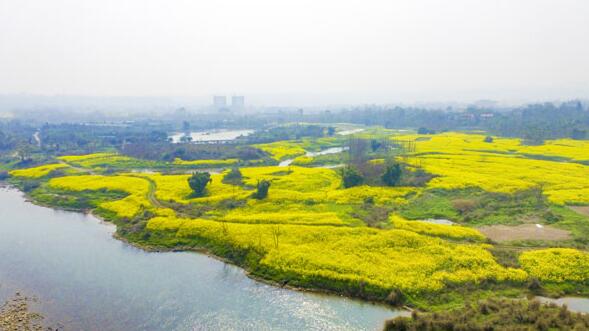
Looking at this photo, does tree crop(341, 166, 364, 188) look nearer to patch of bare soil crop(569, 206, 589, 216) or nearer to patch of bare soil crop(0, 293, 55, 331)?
patch of bare soil crop(569, 206, 589, 216)

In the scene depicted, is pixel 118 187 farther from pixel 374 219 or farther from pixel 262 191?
pixel 374 219

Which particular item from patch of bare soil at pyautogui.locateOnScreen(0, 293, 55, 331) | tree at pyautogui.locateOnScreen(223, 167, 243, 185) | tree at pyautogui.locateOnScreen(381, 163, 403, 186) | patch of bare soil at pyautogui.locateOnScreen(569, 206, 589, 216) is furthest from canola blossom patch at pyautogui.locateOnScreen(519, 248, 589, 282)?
tree at pyautogui.locateOnScreen(223, 167, 243, 185)

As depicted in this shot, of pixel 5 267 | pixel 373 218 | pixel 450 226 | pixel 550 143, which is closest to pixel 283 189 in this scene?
pixel 373 218

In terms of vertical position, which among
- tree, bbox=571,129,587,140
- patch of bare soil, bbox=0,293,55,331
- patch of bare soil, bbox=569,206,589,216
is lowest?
patch of bare soil, bbox=0,293,55,331

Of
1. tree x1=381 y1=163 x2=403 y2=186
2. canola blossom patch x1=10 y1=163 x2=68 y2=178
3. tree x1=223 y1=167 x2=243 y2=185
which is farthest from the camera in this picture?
canola blossom patch x1=10 y1=163 x2=68 y2=178

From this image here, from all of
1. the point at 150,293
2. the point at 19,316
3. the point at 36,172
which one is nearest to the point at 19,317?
the point at 19,316

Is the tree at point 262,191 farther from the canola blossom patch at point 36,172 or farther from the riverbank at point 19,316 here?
the canola blossom patch at point 36,172

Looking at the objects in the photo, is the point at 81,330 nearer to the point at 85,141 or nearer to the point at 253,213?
the point at 253,213
